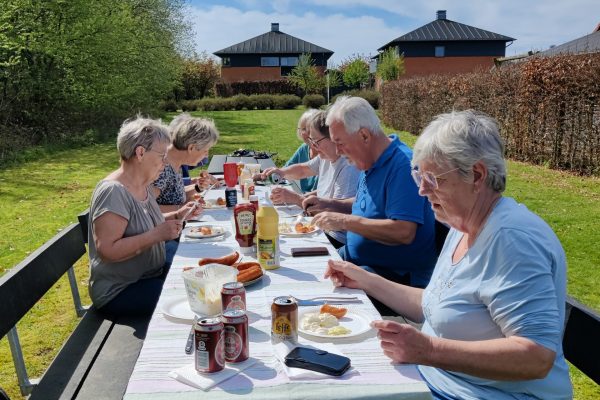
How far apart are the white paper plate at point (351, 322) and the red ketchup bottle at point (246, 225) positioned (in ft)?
3.28

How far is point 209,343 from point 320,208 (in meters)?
2.58

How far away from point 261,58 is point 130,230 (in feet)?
198

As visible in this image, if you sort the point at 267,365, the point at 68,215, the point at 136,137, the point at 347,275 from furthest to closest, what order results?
the point at 68,215
the point at 136,137
the point at 347,275
the point at 267,365

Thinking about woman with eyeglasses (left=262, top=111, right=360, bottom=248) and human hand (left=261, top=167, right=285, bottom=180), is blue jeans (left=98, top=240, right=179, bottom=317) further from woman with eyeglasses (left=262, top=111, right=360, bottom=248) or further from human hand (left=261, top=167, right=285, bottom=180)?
human hand (left=261, top=167, right=285, bottom=180)

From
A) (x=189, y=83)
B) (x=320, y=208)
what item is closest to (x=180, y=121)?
(x=320, y=208)

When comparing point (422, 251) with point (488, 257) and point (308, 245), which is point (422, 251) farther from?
point (488, 257)

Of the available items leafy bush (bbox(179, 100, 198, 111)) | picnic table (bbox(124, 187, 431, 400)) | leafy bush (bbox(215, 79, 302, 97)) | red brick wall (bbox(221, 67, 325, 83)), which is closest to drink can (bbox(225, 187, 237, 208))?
picnic table (bbox(124, 187, 431, 400))

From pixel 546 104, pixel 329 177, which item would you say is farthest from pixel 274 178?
pixel 546 104

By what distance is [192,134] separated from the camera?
15.3 feet

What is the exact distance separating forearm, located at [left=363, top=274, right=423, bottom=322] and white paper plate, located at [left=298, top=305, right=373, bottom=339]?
0.30m

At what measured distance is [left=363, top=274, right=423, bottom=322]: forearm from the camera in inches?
92.8

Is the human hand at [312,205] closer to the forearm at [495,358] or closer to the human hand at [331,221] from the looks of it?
the human hand at [331,221]

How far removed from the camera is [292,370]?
162cm

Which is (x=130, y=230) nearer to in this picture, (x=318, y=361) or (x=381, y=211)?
(x=381, y=211)
